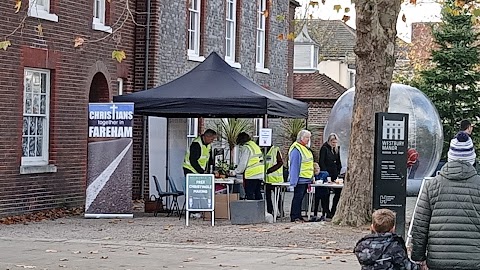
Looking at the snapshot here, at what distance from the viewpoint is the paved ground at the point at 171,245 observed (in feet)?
48.0

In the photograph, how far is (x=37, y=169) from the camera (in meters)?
22.1

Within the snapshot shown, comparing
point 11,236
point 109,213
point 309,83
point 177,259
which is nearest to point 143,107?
point 109,213

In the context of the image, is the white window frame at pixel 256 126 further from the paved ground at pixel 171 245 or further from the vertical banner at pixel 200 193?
the vertical banner at pixel 200 193

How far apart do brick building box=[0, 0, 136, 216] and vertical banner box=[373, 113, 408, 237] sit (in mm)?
6131

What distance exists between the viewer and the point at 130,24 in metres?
27.1

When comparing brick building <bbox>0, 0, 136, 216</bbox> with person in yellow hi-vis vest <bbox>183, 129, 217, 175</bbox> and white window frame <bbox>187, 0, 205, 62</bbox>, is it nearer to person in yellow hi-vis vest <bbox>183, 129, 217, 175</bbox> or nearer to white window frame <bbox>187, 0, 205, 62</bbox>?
person in yellow hi-vis vest <bbox>183, 129, 217, 175</bbox>

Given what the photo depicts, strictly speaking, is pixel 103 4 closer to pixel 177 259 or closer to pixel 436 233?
pixel 177 259

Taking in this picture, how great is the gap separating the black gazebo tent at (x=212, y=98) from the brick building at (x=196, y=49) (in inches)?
64.4

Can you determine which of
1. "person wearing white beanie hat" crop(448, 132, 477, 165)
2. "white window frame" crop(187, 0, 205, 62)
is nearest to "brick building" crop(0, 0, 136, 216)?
"white window frame" crop(187, 0, 205, 62)

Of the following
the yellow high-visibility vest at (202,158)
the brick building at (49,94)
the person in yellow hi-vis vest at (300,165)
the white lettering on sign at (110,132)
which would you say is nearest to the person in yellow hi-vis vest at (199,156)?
the yellow high-visibility vest at (202,158)

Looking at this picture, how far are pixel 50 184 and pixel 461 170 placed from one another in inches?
607

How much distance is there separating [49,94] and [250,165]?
179 inches

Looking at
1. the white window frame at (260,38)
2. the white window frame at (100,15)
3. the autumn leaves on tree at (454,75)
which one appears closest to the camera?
the white window frame at (100,15)

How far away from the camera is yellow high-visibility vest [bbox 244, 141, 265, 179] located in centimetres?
2125
